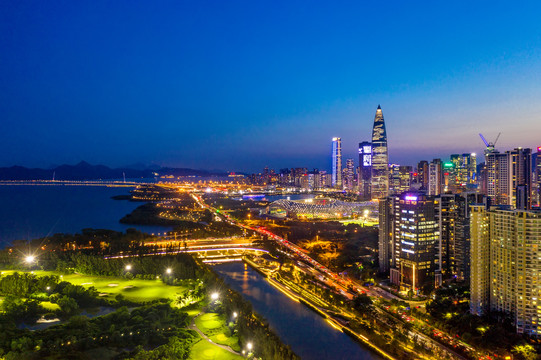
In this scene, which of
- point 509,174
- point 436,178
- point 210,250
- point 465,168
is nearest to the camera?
point 210,250

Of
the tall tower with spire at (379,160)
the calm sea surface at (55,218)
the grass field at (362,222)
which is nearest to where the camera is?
the calm sea surface at (55,218)

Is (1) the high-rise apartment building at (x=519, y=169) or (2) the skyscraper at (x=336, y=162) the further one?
(2) the skyscraper at (x=336, y=162)

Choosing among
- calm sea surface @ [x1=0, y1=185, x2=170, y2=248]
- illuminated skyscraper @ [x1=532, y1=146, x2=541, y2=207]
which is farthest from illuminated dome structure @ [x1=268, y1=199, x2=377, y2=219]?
illuminated skyscraper @ [x1=532, y1=146, x2=541, y2=207]

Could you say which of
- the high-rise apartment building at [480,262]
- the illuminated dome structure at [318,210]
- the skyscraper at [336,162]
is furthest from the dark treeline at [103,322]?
the skyscraper at [336,162]

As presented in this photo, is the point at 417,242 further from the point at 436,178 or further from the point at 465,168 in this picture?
the point at 465,168

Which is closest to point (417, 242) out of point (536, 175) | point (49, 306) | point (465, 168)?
point (49, 306)

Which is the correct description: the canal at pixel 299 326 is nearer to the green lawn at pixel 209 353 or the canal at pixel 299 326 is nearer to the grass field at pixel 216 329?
the grass field at pixel 216 329

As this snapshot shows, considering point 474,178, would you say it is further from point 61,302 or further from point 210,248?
point 61,302
